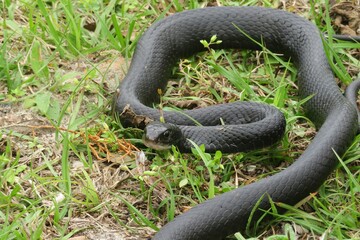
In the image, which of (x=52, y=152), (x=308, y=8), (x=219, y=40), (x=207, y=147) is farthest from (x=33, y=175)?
(x=308, y=8)

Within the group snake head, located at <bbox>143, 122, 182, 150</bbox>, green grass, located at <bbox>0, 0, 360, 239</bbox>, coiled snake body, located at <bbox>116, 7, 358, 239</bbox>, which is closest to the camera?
coiled snake body, located at <bbox>116, 7, 358, 239</bbox>

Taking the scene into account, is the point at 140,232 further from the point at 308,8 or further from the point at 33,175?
the point at 308,8

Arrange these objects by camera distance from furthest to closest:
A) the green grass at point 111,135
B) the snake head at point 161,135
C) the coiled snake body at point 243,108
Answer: the snake head at point 161,135 < the green grass at point 111,135 < the coiled snake body at point 243,108

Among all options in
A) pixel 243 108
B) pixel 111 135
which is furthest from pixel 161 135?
pixel 243 108

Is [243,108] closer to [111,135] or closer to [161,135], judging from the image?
[161,135]

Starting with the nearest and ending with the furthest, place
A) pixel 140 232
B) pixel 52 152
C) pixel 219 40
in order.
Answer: pixel 140 232 < pixel 52 152 < pixel 219 40
